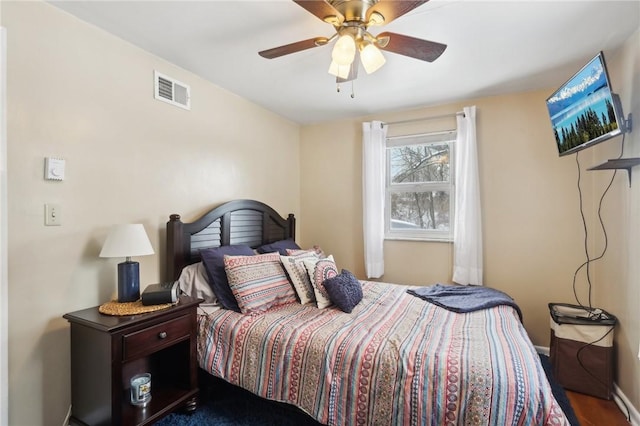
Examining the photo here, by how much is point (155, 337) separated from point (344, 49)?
5.93 feet

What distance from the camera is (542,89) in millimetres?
2756

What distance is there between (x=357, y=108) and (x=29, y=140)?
2.64 m

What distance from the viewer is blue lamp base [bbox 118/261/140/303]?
1818mm

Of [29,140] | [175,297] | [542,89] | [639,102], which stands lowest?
[175,297]

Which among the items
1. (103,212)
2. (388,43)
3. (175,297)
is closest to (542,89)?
(388,43)

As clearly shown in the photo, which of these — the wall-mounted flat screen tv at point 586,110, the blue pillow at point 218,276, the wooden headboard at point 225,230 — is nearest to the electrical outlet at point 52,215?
the wooden headboard at point 225,230

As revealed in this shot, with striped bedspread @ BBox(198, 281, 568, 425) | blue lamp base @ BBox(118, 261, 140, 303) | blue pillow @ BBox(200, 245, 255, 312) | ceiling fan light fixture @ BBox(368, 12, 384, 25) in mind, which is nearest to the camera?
striped bedspread @ BBox(198, 281, 568, 425)

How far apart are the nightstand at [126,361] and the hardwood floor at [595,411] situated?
2.47 metres

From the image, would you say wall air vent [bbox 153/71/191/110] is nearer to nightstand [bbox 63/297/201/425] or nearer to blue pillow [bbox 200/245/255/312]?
blue pillow [bbox 200/245/255/312]

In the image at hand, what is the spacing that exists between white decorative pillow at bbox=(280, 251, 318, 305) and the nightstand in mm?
705

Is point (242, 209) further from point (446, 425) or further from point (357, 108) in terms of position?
point (446, 425)

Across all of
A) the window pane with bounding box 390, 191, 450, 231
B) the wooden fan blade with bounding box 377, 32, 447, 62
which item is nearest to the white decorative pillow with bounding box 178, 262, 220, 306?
the wooden fan blade with bounding box 377, 32, 447, 62

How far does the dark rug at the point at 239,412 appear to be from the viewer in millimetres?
1864

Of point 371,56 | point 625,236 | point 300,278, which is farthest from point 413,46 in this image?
point 625,236
